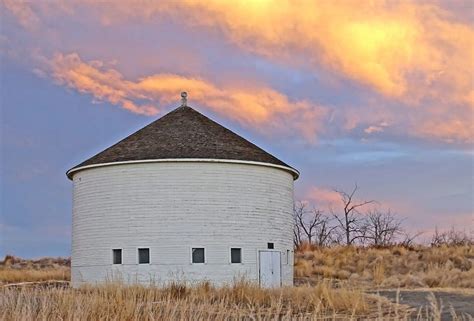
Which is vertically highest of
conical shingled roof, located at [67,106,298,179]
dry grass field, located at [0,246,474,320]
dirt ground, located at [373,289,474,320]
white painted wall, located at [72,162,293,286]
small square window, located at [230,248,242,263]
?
conical shingled roof, located at [67,106,298,179]

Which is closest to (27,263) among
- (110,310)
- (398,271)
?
(398,271)

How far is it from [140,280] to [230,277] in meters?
3.83

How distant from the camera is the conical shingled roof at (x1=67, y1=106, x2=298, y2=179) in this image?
111 feet

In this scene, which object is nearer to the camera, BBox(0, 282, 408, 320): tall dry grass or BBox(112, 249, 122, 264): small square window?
BBox(0, 282, 408, 320): tall dry grass

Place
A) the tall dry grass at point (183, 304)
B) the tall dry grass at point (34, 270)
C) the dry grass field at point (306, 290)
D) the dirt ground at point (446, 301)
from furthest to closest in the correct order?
1. the tall dry grass at point (34, 270)
2. the dirt ground at point (446, 301)
3. the dry grass field at point (306, 290)
4. the tall dry grass at point (183, 304)

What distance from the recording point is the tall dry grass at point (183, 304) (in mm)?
12048

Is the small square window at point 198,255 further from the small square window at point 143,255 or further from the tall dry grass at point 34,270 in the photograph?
the tall dry grass at point 34,270

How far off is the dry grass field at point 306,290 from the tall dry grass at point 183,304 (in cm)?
3

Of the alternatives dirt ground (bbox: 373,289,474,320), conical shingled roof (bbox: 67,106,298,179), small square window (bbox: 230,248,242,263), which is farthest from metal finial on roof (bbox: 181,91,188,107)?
dirt ground (bbox: 373,289,474,320)

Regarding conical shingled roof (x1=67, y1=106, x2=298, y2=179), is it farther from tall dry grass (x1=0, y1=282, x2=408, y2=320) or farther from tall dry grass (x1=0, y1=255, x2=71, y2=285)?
tall dry grass (x1=0, y1=255, x2=71, y2=285)

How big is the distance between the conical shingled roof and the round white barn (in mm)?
66

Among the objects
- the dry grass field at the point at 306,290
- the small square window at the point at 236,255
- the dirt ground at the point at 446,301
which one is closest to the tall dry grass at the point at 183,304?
the dry grass field at the point at 306,290

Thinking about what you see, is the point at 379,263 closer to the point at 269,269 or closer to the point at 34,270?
the point at 269,269

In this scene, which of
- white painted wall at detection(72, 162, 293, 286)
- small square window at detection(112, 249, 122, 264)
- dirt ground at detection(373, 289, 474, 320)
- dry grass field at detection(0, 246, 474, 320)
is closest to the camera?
dry grass field at detection(0, 246, 474, 320)
